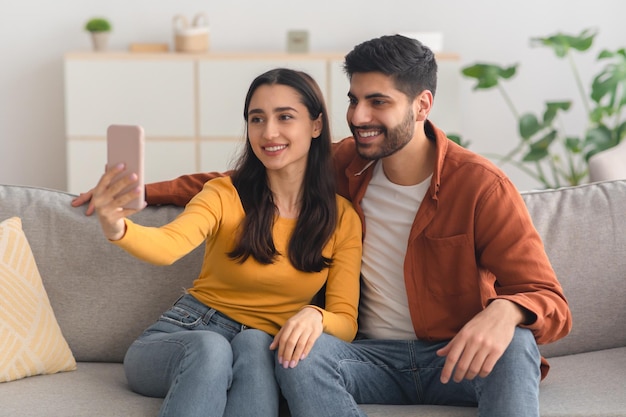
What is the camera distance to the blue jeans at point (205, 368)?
6.17ft

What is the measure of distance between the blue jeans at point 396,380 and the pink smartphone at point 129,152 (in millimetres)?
499

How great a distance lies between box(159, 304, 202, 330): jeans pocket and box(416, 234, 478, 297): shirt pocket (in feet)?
1.81

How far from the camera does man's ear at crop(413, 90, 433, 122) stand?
2274 millimetres

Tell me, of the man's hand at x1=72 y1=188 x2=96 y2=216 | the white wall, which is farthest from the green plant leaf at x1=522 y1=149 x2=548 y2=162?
the man's hand at x1=72 y1=188 x2=96 y2=216

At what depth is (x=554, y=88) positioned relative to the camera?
18.3 feet

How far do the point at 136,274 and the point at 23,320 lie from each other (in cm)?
31

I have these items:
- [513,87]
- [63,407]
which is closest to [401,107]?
[63,407]

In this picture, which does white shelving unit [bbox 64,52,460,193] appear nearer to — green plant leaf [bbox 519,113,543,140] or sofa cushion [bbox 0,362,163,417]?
green plant leaf [bbox 519,113,543,140]

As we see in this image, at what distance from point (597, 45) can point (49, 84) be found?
11.1 ft

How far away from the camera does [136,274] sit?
A: 2.38 m

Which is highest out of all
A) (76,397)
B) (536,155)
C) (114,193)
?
(114,193)

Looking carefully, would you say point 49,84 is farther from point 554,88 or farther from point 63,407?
point 63,407

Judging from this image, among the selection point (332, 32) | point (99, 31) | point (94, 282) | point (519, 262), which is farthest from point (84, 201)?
point (332, 32)

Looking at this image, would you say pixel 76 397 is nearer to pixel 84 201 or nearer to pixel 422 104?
pixel 84 201
